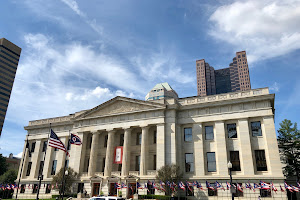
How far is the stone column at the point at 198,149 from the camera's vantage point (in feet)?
124

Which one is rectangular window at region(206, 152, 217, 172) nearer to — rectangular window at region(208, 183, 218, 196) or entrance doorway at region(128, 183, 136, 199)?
rectangular window at region(208, 183, 218, 196)

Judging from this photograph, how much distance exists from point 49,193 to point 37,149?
11510 millimetres

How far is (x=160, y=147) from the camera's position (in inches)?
1570

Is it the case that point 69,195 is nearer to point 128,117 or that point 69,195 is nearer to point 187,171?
point 128,117

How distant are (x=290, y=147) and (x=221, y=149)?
14.0m

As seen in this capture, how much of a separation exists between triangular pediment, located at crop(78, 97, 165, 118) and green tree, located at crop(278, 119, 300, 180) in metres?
22.6

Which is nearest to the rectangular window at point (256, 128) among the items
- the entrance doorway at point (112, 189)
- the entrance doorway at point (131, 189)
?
the entrance doorway at point (131, 189)

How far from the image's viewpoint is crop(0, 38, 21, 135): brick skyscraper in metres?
127

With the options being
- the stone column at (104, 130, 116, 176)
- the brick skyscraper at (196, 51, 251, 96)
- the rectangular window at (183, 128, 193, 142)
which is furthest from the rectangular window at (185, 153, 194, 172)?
the brick skyscraper at (196, 51, 251, 96)

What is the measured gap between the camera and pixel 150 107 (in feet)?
142

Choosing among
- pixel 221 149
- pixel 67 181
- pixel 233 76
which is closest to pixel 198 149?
pixel 221 149

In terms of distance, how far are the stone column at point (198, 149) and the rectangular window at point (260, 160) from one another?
803 centimetres

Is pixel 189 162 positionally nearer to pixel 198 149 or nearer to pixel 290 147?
pixel 198 149

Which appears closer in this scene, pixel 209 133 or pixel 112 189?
pixel 209 133
